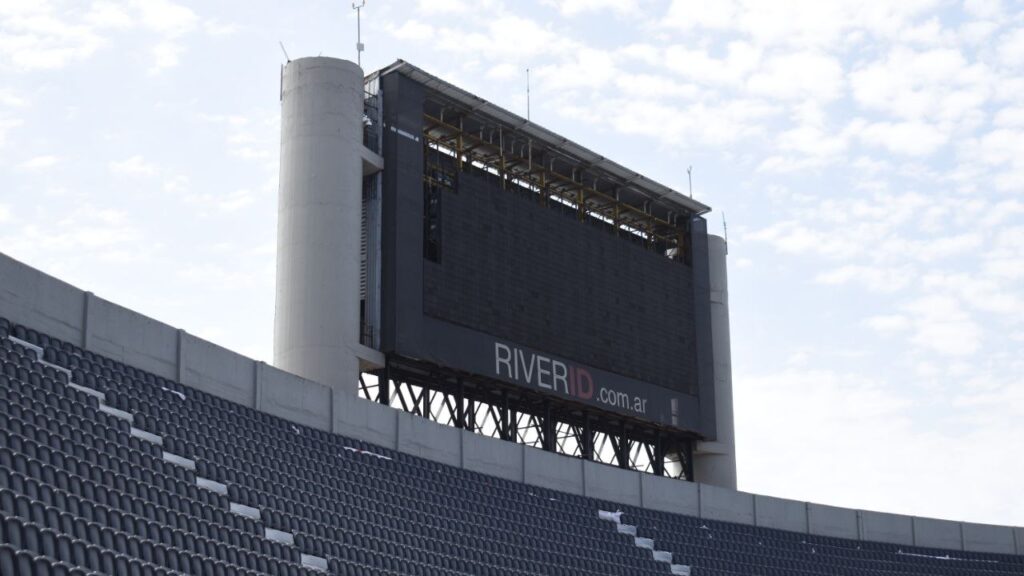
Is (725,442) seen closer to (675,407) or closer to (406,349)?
(675,407)

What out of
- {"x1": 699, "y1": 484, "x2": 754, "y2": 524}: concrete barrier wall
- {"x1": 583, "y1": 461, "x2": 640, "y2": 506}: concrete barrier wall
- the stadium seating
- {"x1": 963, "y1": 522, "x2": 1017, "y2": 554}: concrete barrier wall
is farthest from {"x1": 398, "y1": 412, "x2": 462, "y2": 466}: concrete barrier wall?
{"x1": 963, "y1": 522, "x2": 1017, "y2": 554}: concrete barrier wall

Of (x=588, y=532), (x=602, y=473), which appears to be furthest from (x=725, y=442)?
(x=588, y=532)

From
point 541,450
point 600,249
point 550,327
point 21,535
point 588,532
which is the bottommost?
point 21,535

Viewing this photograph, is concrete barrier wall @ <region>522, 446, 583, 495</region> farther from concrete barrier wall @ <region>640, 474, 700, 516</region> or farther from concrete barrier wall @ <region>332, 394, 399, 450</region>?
concrete barrier wall @ <region>332, 394, 399, 450</region>

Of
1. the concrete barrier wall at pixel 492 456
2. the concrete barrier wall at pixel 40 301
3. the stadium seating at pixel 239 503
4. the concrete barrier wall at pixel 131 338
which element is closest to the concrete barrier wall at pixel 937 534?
the stadium seating at pixel 239 503

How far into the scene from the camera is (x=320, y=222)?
25.4m

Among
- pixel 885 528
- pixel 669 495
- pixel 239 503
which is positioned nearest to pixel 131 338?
pixel 239 503

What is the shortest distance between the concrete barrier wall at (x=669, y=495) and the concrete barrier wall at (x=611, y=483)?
24cm

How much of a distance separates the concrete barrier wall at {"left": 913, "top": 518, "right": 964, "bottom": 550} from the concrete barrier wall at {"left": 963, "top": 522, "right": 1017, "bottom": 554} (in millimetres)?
211

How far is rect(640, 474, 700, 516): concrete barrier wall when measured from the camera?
28.9m

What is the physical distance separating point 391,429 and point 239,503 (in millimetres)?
6373

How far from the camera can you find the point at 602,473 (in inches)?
1112

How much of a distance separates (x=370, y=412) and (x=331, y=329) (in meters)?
1.70

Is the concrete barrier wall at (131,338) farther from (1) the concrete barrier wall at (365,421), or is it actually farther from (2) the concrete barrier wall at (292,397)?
(1) the concrete barrier wall at (365,421)
